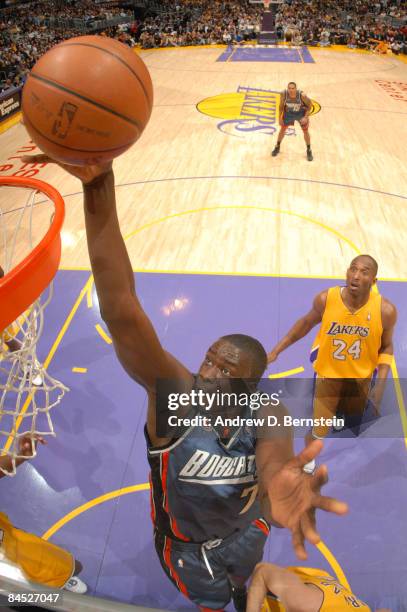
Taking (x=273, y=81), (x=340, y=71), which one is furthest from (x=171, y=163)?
(x=340, y=71)

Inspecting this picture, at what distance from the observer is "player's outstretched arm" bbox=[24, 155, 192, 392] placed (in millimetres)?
1373

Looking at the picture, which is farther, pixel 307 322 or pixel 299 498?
pixel 307 322

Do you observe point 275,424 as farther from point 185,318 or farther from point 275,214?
point 275,214

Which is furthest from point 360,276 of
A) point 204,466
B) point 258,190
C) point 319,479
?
point 258,190

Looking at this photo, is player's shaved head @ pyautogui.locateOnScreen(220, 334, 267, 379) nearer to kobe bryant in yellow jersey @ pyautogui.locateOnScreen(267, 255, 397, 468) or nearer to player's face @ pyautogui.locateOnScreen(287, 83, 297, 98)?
kobe bryant in yellow jersey @ pyautogui.locateOnScreen(267, 255, 397, 468)

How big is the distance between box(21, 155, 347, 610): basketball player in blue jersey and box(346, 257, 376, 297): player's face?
168cm

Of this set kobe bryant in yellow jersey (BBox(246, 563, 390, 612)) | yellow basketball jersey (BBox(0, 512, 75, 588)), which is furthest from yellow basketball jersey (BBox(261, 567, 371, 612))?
yellow basketball jersey (BBox(0, 512, 75, 588))

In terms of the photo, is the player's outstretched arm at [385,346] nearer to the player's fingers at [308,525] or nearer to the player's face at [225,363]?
the player's face at [225,363]

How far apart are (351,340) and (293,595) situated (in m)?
2.01

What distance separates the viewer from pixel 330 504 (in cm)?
132

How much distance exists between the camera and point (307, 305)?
536 centimetres

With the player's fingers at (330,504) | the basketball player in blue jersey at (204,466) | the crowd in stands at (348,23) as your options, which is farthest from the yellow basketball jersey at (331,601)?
the crowd in stands at (348,23)

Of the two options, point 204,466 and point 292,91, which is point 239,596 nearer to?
point 204,466

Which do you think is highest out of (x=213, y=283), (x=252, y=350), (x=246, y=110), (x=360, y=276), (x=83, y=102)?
(x=83, y=102)
